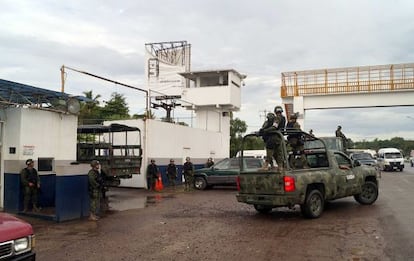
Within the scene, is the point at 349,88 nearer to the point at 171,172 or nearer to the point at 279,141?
the point at 171,172

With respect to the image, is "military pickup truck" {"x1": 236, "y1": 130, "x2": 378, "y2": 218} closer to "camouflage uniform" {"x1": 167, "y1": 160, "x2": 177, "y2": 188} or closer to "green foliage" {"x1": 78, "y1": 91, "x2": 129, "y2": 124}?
"camouflage uniform" {"x1": 167, "y1": 160, "x2": 177, "y2": 188}

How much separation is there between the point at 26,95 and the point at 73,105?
1.38 m

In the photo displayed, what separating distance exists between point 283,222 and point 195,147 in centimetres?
1598

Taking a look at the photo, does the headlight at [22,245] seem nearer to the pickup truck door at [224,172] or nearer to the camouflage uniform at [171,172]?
the pickup truck door at [224,172]

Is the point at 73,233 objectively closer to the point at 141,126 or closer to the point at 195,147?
the point at 141,126

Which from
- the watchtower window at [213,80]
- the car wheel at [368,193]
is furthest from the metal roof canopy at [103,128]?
the watchtower window at [213,80]

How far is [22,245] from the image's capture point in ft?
15.5

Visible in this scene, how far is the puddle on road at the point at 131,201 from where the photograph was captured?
13755 mm

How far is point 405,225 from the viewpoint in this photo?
355 inches

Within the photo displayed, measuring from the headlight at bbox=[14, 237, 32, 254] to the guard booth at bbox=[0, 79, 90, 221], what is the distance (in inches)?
244

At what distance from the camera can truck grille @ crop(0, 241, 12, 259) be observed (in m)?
4.38

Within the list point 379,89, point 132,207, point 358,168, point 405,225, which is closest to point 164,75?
point 379,89

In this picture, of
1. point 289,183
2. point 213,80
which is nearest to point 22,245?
point 289,183

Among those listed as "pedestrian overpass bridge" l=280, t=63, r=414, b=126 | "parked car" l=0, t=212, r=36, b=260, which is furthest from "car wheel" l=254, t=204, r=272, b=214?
"pedestrian overpass bridge" l=280, t=63, r=414, b=126
